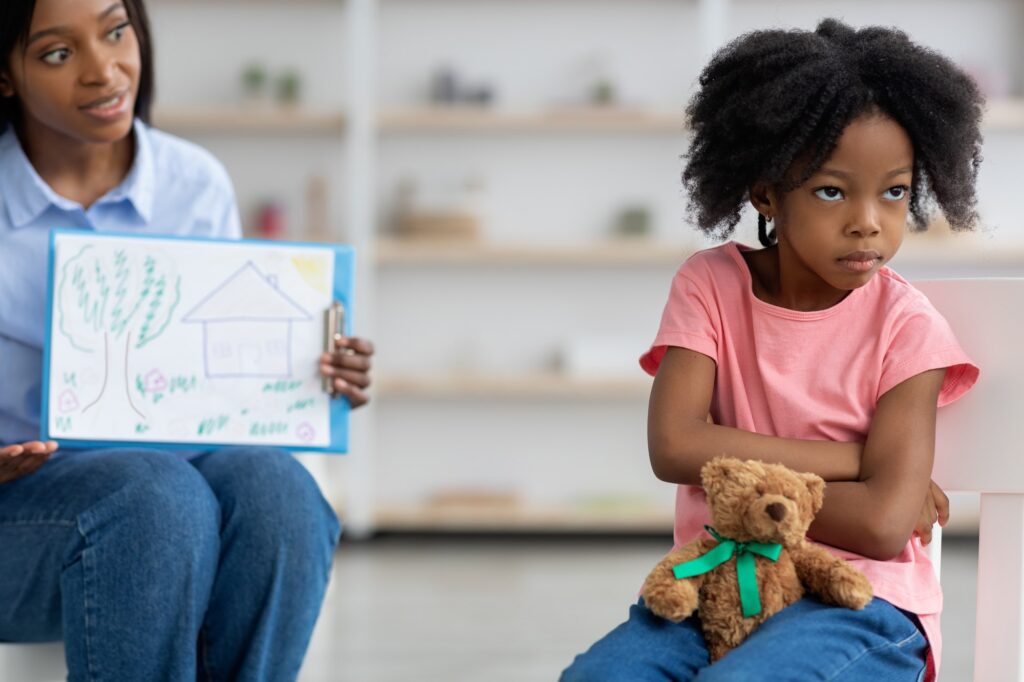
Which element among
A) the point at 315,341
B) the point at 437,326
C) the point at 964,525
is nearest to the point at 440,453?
the point at 437,326

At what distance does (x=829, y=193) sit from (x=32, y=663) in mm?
1071

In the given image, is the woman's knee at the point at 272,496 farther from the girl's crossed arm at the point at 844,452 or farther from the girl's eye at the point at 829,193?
the girl's eye at the point at 829,193

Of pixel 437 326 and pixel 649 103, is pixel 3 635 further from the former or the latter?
pixel 649 103

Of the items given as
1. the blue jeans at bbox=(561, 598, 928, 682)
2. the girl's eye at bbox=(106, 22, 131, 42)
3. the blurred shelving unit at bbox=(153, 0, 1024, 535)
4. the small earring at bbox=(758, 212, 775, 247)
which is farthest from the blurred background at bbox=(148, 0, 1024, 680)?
the blue jeans at bbox=(561, 598, 928, 682)

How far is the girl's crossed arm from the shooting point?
124 centimetres

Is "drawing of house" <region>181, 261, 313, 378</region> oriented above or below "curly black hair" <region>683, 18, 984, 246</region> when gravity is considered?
below

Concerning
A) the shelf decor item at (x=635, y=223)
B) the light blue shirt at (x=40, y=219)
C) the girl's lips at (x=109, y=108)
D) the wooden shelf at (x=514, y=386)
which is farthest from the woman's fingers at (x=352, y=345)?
the shelf decor item at (x=635, y=223)

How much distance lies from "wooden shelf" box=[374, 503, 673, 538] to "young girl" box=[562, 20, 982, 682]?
2.91 m

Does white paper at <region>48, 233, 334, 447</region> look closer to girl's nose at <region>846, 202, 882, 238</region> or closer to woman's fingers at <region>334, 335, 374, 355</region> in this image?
woman's fingers at <region>334, 335, 374, 355</region>

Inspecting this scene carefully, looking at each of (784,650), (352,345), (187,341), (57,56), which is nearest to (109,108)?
(57,56)

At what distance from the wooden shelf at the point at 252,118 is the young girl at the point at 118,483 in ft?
7.86

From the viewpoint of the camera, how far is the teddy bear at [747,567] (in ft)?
3.94

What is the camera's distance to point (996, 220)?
14.3ft

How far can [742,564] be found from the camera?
4.02ft
